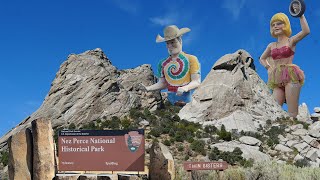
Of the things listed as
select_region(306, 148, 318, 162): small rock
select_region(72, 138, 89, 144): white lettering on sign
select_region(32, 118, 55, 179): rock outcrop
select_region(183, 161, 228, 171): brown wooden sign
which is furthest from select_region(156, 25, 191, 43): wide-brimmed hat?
select_region(183, 161, 228, 171): brown wooden sign

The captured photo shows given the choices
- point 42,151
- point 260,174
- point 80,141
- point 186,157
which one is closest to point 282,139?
point 186,157

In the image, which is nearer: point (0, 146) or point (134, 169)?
point (134, 169)

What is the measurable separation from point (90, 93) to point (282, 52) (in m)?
14.8

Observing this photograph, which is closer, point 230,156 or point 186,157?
point 230,156

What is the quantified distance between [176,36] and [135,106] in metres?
7.12

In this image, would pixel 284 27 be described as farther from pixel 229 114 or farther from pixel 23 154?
→ pixel 23 154

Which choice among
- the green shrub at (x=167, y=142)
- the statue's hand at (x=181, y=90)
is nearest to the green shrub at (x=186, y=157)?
the green shrub at (x=167, y=142)

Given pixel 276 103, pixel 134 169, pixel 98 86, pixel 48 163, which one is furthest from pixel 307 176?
pixel 98 86

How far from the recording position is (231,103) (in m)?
40.1

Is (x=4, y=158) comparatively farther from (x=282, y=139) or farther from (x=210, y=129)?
(x=282, y=139)

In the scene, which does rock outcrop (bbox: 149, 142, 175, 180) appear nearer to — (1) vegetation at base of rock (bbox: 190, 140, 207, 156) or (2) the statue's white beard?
(1) vegetation at base of rock (bbox: 190, 140, 207, 156)

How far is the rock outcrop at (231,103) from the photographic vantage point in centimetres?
3916

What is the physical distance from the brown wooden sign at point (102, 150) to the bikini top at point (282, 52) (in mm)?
20604

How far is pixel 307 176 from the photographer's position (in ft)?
61.4
